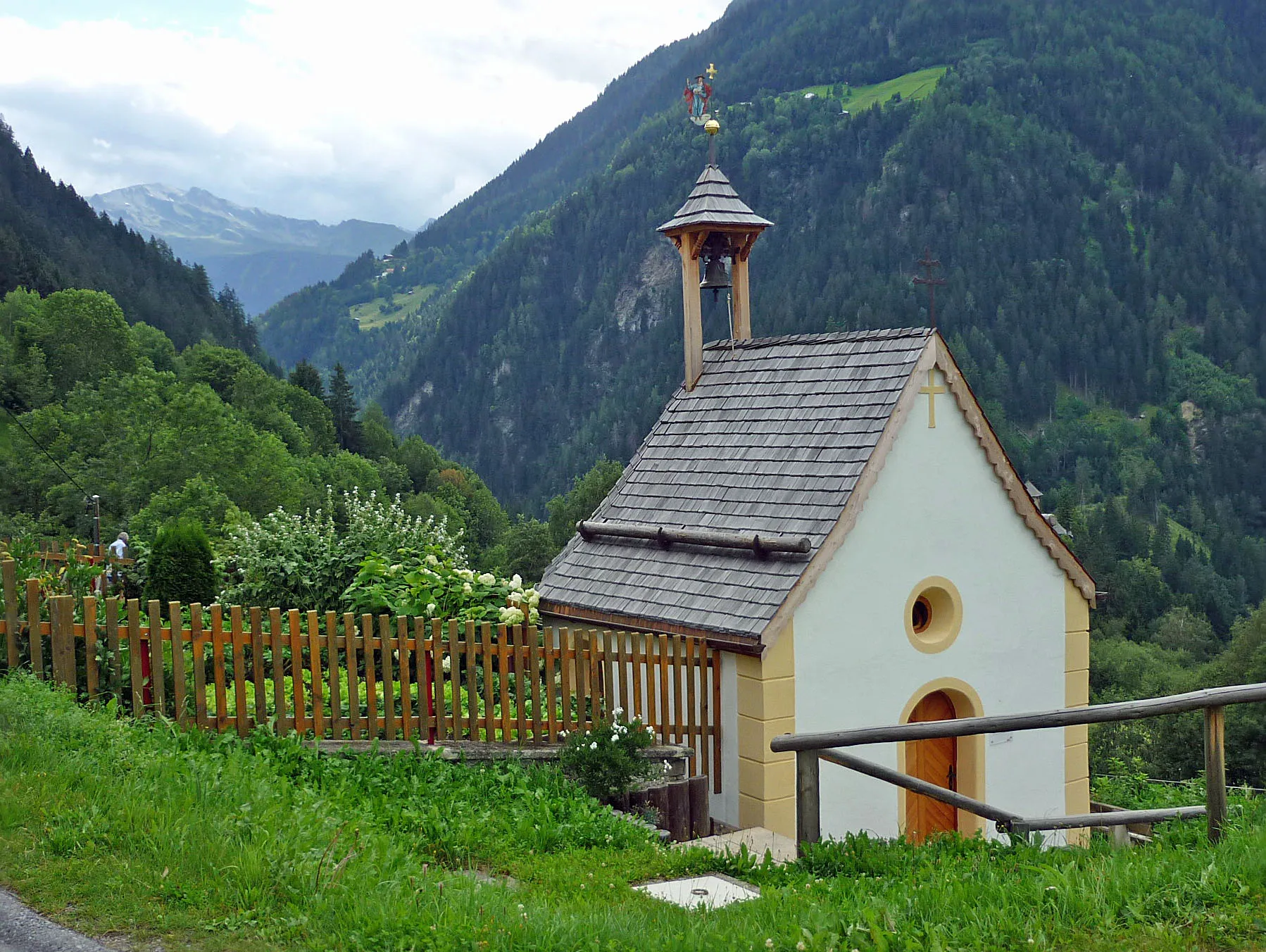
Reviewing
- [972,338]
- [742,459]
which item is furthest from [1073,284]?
[742,459]

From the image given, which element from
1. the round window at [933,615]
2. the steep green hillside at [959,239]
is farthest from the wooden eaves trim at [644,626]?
the steep green hillside at [959,239]

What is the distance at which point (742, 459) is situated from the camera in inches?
484

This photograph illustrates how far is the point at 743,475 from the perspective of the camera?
12086 mm

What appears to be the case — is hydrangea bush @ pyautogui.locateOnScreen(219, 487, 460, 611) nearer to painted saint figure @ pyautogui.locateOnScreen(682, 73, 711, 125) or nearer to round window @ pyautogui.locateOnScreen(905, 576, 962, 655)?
round window @ pyautogui.locateOnScreen(905, 576, 962, 655)

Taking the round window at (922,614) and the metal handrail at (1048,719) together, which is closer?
the metal handrail at (1048,719)

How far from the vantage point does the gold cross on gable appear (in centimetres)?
1140

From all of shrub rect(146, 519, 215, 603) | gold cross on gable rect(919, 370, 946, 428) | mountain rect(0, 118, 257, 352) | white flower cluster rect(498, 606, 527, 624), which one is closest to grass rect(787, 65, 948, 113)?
mountain rect(0, 118, 257, 352)

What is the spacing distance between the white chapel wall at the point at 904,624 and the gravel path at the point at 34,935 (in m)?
6.82

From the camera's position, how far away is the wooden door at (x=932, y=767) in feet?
37.9

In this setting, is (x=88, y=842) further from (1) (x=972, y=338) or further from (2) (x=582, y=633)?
(1) (x=972, y=338)

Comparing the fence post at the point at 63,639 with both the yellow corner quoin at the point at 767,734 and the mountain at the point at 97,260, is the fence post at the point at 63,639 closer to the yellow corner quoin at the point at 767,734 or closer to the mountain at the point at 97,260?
the yellow corner quoin at the point at 767,734

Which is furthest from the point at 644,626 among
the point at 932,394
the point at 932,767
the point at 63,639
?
the point at 63,639

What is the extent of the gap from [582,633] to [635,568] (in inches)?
94.8

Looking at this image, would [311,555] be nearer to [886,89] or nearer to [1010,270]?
[1010,270]
